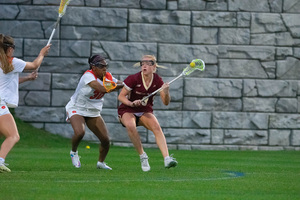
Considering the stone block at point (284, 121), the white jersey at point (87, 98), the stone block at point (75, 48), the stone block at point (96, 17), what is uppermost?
the stone block at point (96, 17)

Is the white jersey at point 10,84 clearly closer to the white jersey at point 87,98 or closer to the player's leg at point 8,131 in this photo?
the player's leg at point 8,131

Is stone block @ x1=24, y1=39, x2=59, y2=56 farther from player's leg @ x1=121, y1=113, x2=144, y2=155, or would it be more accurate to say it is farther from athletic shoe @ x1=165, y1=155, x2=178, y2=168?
athletic shoe @ x1=165, y1=155, x2=178, y2=168

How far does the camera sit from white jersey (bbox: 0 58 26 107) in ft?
34.9

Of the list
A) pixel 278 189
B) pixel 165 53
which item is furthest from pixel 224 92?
pixel 278 189

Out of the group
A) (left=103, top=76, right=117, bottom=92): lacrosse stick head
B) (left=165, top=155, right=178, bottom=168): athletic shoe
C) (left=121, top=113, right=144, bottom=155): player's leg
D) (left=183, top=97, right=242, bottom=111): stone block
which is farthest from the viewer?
(left=183, top=97, right=242, bottom=111): stone block

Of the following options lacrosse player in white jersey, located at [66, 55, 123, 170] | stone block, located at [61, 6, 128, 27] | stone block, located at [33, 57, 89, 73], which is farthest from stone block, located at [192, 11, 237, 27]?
lacrosse player in white jersey, located at [66, 55, 123, 170]

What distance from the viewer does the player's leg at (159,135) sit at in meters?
11.6

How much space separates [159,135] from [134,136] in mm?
383

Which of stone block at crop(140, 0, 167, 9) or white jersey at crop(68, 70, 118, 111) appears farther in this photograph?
stone block at crop(140, 0, 167, 9)

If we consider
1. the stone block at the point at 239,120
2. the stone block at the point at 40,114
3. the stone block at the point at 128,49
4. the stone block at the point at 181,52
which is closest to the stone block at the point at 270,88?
the stone block at the point at 239,120

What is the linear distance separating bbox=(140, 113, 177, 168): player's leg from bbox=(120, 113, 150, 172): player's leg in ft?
0.61

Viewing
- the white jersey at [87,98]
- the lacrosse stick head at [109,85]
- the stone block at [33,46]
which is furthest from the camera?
the stone block at [33,46]

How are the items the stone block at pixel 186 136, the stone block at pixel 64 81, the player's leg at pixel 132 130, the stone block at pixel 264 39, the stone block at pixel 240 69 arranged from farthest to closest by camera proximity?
the stone block at pixel 264 39
the stone block at pixel 240 69
the stone block at pixel 186 136
the stone block at pixel 64 81
the player's leg at pixel 132 130

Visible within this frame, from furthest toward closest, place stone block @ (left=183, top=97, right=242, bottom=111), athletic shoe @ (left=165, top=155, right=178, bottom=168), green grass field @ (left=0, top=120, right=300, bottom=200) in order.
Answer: stone block @ (left=183, top=97, right=242, bottom=111)
athletic shoe @ (left=165, top=155, right=178, bottom=168)
green grass field @ (left=0, top=120, right=300, bottom=200)
